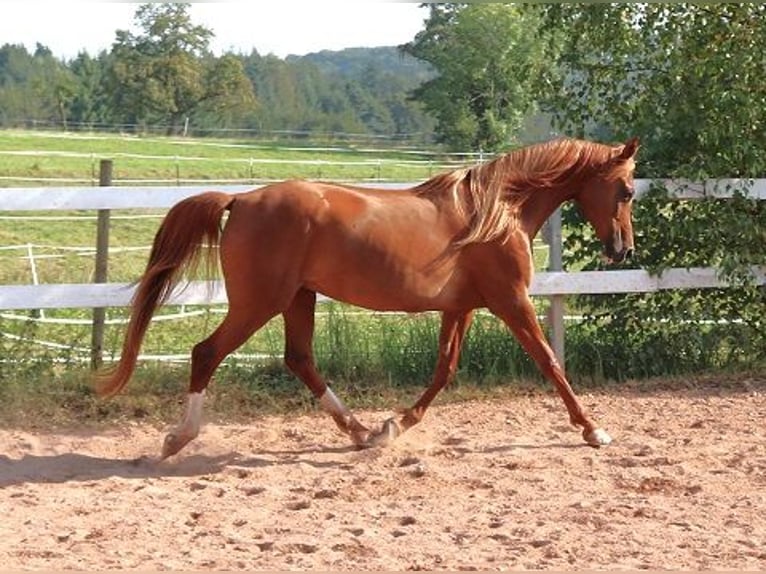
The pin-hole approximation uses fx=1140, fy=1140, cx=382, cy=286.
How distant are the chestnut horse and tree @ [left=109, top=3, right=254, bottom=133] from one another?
35.1 meters

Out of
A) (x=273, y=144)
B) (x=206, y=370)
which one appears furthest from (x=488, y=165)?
(x=273, y=144)

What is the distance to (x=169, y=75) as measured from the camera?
46250 millimetres

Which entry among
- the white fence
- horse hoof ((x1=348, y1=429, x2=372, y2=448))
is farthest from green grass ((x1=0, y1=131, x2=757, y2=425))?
horse hoof ((x1=348, y1=429, x2=372, y2=448))

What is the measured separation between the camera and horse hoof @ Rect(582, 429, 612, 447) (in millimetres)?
6570

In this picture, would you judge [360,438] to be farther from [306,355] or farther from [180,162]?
[180,162]

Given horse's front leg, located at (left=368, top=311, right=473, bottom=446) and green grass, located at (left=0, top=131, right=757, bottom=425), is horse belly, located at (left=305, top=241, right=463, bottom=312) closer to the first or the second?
horse's front leg, located at (left=368, top=311, right=473, bottom=446)

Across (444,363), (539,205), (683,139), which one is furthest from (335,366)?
(683,139)

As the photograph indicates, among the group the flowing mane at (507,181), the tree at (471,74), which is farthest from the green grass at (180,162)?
the flowing mane at (507,181)

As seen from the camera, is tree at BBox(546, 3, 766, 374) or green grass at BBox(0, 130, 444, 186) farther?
green grass at BBox(0, 130, 444, 186)

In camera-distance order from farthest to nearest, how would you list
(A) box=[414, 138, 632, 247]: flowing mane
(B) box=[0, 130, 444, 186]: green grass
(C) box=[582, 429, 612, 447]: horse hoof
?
(B) box=[0, 130, 444, 186]: green grass → (A) box=[414, 138, 632, 247]: flowing mane → (C) box=[582, 429, 612, 447]: horse hoof

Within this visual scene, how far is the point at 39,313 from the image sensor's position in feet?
39.3

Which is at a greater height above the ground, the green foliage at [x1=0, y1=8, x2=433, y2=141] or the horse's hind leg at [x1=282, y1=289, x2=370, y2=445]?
the green foliage at [x1=0, y1=8, x2=433, y2=141]

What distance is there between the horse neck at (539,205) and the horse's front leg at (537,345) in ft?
1.68

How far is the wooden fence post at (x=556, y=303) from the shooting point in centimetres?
834
